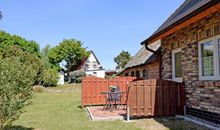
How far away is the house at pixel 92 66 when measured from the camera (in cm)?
6180

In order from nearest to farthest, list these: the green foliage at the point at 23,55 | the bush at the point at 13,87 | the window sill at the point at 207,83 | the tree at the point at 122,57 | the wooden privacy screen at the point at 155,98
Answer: the bush at the point at 13,87 → the window sill at the point at 207,83 → the wooden privacy screen at the point at 155,98 → the green foliage at the point at 23,55 → the tree at the point at 122,57

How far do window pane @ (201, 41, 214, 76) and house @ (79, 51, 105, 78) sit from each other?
51.9m

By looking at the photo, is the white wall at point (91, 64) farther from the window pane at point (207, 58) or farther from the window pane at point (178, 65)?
the window pane at point (207, 58)

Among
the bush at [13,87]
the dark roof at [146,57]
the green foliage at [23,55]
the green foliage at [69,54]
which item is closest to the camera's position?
the bush at [13,87]

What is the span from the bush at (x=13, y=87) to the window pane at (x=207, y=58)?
5289 millimetres

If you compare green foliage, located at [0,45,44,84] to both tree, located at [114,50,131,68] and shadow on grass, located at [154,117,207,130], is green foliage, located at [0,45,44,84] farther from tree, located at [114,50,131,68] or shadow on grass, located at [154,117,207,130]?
tree, located at [114,50,131,68]

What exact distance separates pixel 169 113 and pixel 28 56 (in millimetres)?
28774

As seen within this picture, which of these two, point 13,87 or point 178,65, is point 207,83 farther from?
point 13,87

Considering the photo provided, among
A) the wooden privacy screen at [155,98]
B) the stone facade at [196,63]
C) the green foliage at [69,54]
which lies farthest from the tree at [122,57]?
the wooden privacy screen at [155,98]

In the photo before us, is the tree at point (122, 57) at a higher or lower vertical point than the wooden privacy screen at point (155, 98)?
higher

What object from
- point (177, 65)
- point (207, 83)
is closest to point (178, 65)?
point (177, 65)

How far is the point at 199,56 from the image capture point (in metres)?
9.52

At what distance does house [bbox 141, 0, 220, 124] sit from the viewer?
8.13m

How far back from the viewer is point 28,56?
3619cm
